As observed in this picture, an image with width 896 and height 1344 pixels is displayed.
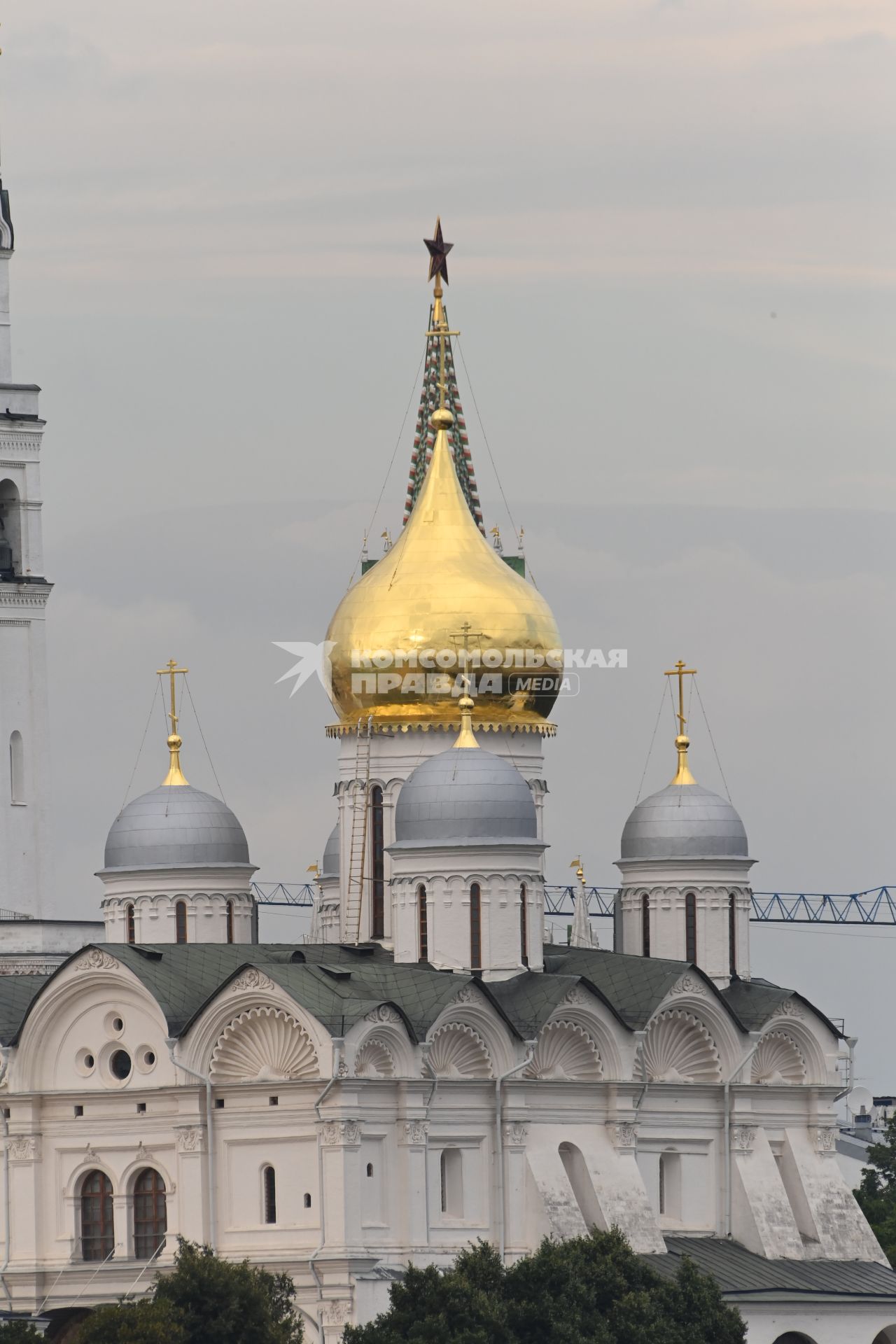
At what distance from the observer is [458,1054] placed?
6266 cm

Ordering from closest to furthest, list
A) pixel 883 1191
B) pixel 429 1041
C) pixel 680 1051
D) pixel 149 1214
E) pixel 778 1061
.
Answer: pixel 429 1041, pixel 149 1214, pixel 680 1051, pixel 778 1061, pixel 883 1191

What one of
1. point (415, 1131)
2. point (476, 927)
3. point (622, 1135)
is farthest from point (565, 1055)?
point (415, 1131)

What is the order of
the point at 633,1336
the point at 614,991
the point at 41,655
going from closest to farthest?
1. the point at 633,1336
2. the point at 614,991
3. the point at 41,655

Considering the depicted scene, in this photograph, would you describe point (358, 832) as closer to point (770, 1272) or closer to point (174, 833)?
point (174, 833)

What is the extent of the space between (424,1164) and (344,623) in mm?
10958

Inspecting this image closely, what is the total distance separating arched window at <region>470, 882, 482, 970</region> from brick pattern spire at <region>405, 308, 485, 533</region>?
849 cm

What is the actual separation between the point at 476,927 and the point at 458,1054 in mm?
2736

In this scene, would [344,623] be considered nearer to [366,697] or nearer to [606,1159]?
[366,697]

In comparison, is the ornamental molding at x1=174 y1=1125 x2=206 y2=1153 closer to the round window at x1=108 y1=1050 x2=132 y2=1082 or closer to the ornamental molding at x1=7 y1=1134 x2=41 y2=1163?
the round window at x1=108 y1=1050 x2=132 y2=1082

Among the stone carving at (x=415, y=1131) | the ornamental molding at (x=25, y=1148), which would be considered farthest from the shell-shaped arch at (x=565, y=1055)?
the ornamental molding at (x=25, y=1148)

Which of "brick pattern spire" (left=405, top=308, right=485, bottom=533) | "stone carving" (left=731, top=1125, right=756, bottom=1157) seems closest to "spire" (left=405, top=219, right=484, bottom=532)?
"brick pattern spire" (left=405, top=308, right=485, bottom=533)

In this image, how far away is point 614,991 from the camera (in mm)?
66188

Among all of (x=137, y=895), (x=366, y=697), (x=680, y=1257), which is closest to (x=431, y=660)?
(x=366, y=697)

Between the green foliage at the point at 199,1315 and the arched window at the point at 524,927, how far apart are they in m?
9.98
